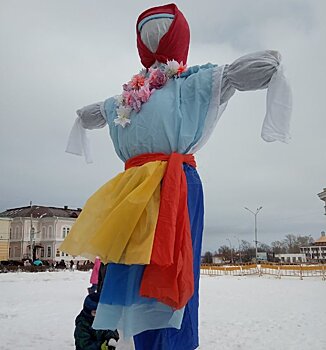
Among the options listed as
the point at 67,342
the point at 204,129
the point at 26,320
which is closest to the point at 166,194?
the point at 204,129

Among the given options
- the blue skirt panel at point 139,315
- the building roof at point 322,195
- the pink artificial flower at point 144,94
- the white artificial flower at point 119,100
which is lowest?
the blue skirt panel at point 139,315

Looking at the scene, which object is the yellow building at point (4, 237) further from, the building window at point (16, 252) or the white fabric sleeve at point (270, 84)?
the white fabric sleeve at point (270, 84)

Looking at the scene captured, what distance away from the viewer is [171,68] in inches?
84.1

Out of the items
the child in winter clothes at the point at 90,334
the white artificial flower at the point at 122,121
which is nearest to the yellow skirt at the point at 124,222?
the white artificial flower at the point at 122,121

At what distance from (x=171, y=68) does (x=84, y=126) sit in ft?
2.73

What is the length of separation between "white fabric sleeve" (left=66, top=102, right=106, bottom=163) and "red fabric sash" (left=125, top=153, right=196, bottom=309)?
86 cm

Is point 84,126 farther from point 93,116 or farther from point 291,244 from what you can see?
point 291,244

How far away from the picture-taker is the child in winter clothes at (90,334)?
3303mm

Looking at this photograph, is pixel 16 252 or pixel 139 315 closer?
pixel 139 315

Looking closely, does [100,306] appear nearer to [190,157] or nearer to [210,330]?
[190,157]

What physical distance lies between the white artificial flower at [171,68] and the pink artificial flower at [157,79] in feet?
0.08

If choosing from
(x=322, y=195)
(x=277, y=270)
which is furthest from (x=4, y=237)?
(x=322, y=195)

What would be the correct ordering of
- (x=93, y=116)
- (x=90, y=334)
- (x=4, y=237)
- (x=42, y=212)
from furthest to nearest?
(x=42, y=212) < (x=4, y=237) < (x=90, y=334) < (x=93, y=116)

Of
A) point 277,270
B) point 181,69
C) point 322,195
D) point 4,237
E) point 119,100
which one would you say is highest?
point 322,195
